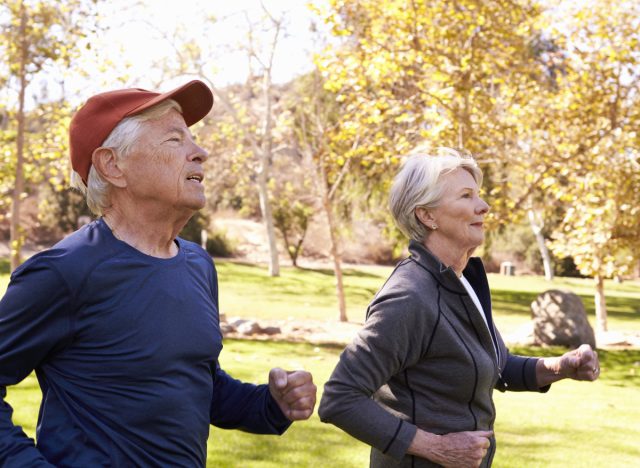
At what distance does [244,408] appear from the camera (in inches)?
101

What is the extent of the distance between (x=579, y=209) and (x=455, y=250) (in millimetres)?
10369

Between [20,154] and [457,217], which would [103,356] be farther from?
[20,154]

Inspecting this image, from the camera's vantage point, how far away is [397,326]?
2.71 meters

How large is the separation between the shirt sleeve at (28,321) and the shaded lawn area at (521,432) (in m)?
4.29

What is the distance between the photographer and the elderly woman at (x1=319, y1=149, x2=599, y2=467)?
8.82 ft

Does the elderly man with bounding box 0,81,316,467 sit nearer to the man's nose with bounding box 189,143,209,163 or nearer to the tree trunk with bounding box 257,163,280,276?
the man's nose with bounding box 189,143,209,163

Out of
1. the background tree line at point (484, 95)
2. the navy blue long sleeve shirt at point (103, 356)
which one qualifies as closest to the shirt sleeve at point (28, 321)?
the navy blue long sleeve shirt at point (103, 356)

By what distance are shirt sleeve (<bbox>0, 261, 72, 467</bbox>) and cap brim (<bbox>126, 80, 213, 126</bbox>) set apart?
0.55 m

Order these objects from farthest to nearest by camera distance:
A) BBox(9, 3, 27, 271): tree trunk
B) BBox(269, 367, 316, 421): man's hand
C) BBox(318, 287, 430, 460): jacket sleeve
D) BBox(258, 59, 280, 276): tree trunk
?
1. BBox(258, 59, 280, 276): tree trunk
2. BBox(9, 3, 27, 271): tree trunk
3. BBox(318, 287, 430, 460): jacket sleeve
4. BBox(269, 367, 316, 421): man's hand

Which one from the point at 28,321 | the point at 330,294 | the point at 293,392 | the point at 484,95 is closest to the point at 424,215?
the point at 293,392

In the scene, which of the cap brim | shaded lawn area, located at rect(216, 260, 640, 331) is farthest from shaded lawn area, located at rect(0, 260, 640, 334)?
the cap brim

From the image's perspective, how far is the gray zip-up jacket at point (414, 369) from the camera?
2689 mm

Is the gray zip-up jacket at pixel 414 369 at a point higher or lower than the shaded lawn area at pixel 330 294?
higher

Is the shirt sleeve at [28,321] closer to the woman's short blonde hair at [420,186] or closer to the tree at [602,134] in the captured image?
the woman's short blonde hair at [420,186]
